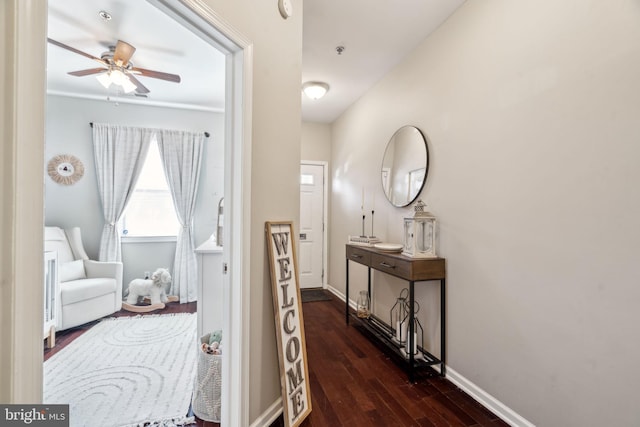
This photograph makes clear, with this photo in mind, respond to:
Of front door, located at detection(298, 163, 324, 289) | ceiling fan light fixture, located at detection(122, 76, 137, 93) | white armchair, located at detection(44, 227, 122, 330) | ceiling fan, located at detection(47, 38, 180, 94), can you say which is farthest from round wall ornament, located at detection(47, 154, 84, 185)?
front door, located at detection(298, 163, 324, 289)

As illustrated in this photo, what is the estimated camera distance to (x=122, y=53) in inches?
101

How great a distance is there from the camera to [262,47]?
1.61 metres

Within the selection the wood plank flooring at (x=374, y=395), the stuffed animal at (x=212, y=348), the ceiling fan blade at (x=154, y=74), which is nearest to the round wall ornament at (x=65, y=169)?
the ceiling fan blade at (x=154, y=74)

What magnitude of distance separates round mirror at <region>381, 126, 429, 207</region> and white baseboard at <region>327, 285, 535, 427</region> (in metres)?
1.43

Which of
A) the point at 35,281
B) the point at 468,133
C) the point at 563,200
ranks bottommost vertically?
the point at 35,281

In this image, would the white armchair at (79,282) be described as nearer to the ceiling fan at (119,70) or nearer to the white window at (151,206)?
the white window at (151,206)

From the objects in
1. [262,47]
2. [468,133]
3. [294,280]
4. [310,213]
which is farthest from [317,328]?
[262,47]

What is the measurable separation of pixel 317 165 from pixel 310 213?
809 millimetres

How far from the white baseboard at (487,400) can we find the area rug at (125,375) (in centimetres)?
180

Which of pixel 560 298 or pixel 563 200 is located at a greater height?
pixel 563 200

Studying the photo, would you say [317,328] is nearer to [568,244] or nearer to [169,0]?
[568,244]

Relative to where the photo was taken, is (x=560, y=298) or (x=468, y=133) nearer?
(x=560, y=298)

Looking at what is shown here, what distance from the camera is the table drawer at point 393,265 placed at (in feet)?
7.25

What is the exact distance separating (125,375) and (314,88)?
3.27m
